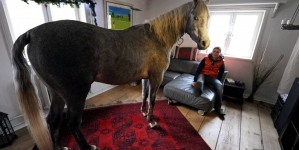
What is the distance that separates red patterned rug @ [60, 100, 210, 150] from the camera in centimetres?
135

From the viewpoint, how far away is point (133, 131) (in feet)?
5.07

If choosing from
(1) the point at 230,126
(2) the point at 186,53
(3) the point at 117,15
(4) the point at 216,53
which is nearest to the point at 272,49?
(4) the point at 216,53

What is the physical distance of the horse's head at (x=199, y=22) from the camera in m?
1.08

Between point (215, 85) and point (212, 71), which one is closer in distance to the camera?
point (215, 85)

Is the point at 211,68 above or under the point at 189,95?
above

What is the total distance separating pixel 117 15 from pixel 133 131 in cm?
235

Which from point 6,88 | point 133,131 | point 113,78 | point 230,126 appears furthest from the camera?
point 230,126

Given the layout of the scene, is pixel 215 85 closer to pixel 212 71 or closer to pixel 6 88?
pixel 212 71

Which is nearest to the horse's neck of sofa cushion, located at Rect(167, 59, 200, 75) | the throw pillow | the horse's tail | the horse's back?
the horse's back

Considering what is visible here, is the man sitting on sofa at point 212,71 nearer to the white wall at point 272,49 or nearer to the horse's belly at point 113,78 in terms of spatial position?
the white wall at point 272,49

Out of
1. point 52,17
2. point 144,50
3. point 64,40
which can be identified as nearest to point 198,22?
point 144,50

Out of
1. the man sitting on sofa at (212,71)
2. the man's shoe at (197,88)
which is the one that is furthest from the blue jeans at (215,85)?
the man's shoe at (197,88)

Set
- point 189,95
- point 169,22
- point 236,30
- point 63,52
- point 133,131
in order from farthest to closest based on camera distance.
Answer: point 236,30 → point 189,95 → point 133,131 → point 169,22 → point 63,52

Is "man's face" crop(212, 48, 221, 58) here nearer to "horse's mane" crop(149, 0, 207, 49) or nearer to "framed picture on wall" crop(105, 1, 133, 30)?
"horse's mane" crop(149, 0, 207, 49)
